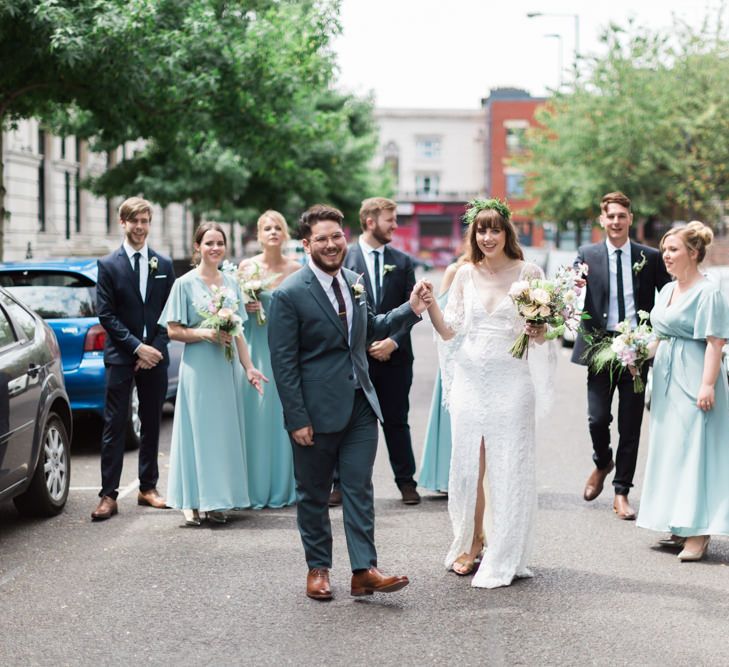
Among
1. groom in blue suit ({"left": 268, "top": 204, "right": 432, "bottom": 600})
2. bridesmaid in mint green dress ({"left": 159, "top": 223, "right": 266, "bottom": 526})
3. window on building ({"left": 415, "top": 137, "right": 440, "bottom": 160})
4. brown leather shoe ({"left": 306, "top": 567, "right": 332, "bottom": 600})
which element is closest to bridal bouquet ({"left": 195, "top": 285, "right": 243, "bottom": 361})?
bridesmaid in mint green dress ({"left": 159, "top": 223, "right": 266, "bottom": 526})

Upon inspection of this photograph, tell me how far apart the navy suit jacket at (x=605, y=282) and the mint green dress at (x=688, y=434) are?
3.03ft

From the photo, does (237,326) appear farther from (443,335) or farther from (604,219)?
(604,219)

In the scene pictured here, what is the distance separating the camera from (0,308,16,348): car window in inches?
292

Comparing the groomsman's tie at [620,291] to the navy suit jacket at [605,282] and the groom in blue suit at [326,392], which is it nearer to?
the navy suit jacket at [605,282]

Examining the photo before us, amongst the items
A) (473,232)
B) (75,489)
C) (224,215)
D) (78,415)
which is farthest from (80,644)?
(224,215)

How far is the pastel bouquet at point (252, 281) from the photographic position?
322 inches

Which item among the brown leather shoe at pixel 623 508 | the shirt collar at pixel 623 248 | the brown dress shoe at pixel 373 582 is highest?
the shirt collar at pixel 623 248

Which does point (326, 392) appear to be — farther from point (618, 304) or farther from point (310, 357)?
point (618, 304)

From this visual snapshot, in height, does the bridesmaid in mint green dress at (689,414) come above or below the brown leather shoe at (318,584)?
above

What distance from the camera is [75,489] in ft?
29.5

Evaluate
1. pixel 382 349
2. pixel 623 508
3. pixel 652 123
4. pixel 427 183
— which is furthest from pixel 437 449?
pixel 427 183

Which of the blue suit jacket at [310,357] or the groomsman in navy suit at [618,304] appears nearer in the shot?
the blue suit jacket at [310,357]

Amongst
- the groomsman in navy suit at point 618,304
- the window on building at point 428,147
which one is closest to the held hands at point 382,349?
the groomsman in navy suit at point 618,304

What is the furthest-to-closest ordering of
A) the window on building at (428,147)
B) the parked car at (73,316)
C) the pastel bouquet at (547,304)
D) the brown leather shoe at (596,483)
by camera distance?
the window on building at (428,147)
the parked car at (73,316)
the brown leather shoe at (596,483)
the pastel bouquet at (547,304)
